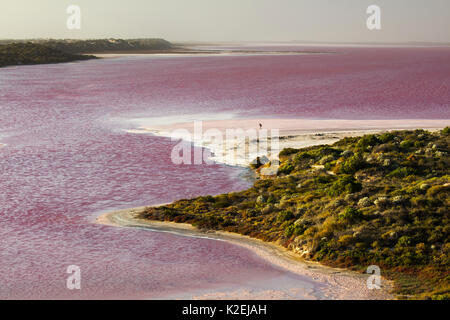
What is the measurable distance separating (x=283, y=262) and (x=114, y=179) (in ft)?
73.3

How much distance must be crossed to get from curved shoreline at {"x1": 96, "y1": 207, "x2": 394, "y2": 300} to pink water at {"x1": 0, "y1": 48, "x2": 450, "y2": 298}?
71cm

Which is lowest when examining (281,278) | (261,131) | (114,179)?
(281,278)

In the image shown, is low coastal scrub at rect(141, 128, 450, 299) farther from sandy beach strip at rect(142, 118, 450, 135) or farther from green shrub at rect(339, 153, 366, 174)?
sandy beach strip at rect(142, 118, 450, 135)

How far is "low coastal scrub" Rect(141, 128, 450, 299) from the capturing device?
2714 cm

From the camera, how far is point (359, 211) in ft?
101

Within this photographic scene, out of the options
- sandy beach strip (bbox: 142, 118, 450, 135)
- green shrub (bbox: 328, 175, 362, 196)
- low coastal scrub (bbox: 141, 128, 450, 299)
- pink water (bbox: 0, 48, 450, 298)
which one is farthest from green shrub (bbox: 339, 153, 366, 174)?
sandy beach strip (bbox: 142, 118, 450, 135)

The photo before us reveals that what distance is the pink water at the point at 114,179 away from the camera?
2734 centimetres

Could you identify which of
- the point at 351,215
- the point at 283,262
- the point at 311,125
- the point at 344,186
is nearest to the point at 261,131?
the point at 311,125

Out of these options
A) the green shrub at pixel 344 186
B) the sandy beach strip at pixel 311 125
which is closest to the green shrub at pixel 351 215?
the green shrub at pixel 344 186

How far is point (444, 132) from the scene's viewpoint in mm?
49750

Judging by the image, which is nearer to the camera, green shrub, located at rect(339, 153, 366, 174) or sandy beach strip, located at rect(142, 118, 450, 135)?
green shrub, located at rect(339, 153, 366, 174)

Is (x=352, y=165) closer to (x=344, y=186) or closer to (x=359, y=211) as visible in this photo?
(x=344, y=186)

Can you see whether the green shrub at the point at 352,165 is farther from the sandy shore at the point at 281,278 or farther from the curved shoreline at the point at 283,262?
the curved shoreline at the point at 283,262
